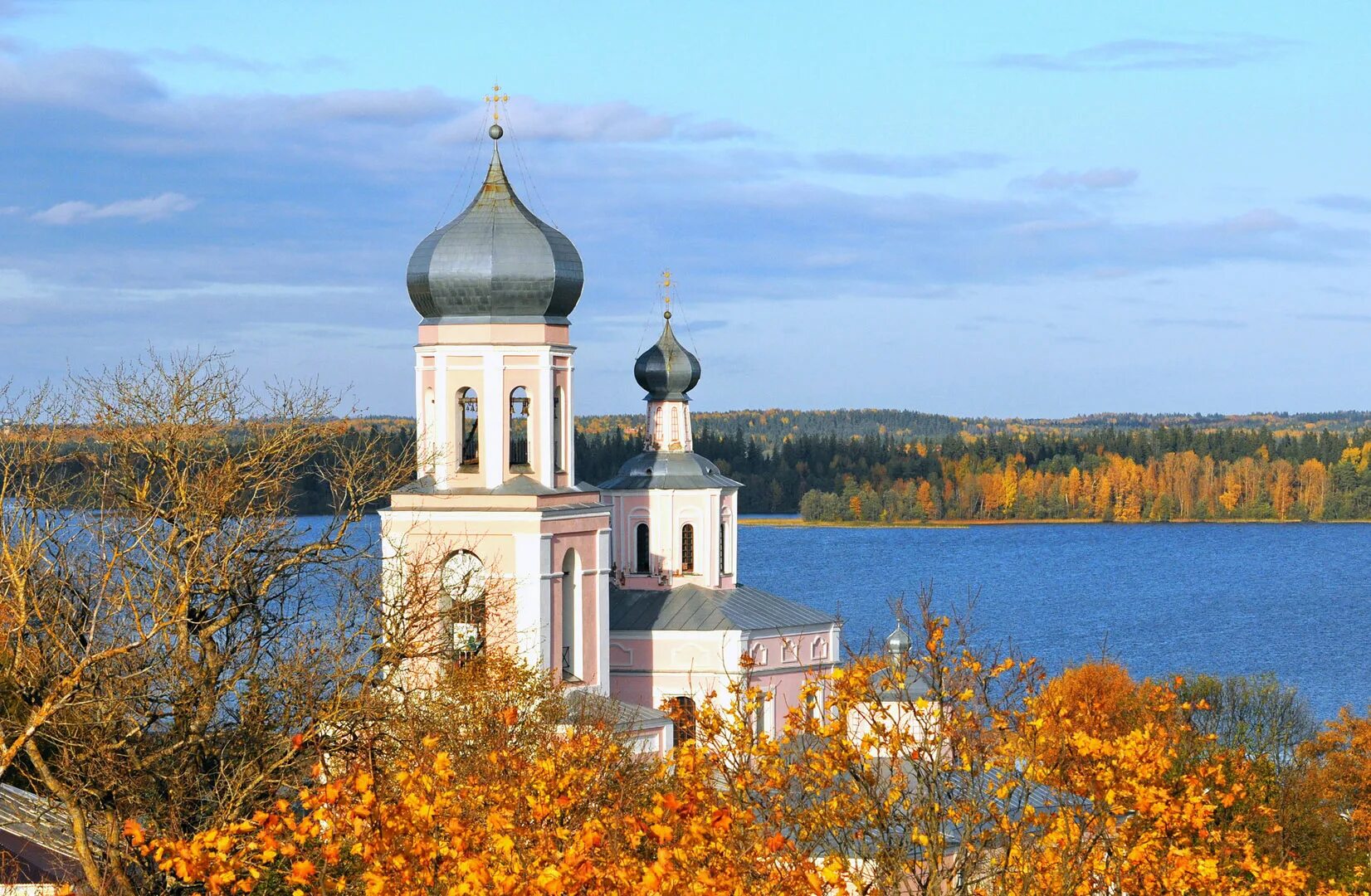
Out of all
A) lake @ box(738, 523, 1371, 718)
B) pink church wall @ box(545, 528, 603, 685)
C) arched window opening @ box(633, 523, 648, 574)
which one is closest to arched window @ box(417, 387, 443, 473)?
pink church wall @ box(545, 528, 603, 685)

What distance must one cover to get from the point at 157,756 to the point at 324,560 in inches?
104

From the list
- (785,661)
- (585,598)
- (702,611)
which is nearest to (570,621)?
(585,598)

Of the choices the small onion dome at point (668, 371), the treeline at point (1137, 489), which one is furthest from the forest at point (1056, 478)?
the small onion dome at point (668, 371)

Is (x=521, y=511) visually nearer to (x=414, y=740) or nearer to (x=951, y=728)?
(x=414, y=740)

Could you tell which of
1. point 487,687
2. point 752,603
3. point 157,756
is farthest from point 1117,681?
point 157,756

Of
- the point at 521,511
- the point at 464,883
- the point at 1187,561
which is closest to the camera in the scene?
the point at 464,883

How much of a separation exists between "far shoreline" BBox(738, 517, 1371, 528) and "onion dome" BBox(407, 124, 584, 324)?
271ft

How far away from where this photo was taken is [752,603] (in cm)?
2608

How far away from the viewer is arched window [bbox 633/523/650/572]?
2661cm

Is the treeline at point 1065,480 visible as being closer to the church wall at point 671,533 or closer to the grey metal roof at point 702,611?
the church wall at point 671,533

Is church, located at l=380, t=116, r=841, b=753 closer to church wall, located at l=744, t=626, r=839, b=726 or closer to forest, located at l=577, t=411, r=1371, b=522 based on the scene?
church wall, located at l=744, t=626, r=839, b=726

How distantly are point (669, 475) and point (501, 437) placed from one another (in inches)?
258

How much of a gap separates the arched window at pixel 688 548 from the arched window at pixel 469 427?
6157 mm

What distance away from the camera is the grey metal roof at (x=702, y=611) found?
25062 millimetres
